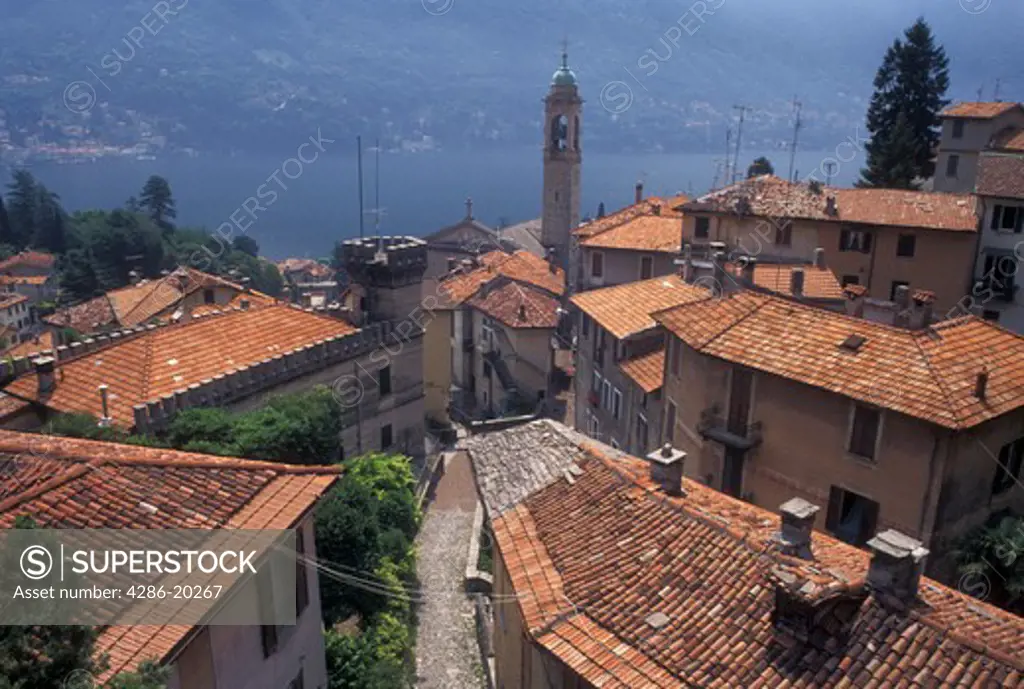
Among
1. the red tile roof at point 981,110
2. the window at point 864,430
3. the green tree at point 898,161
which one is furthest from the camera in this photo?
the green tree at point 898,161

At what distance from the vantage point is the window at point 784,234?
36.7 m

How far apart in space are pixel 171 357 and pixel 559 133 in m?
51.6

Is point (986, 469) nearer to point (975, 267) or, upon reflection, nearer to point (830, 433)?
point (830, 433)

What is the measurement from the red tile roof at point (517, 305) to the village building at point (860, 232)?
29.8ft

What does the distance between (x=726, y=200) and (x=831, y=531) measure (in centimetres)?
2290

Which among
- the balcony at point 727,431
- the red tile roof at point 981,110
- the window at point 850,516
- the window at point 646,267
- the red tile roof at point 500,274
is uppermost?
the red tile roof at point 981,110

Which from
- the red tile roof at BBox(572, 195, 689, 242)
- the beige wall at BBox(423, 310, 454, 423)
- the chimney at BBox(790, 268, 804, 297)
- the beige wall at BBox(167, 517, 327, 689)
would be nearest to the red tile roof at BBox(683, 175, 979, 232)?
the red tile roof at BBox(572, 195, 689, 242)

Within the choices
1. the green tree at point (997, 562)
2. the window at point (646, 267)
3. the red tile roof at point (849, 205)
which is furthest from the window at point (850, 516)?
the window at point (646, 267)

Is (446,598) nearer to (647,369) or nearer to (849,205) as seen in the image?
(647,369)

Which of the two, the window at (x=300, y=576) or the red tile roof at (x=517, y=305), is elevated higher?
the window at (x=300, y=576)

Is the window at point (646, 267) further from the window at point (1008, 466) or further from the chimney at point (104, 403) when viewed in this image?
the chimney at point (104, 403)

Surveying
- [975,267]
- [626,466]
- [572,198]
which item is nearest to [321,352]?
[626,466]

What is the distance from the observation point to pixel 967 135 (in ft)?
153

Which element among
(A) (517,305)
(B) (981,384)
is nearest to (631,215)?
(A) (517,305)
